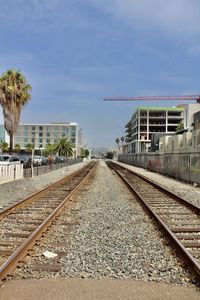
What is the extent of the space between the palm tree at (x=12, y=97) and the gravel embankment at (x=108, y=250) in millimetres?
22438

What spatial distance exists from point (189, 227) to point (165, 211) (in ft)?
8.62

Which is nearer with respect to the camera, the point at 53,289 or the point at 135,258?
the point at 53,289

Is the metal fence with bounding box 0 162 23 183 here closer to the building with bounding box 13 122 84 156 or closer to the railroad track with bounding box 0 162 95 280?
the railroad track with bounding box 0 162 95 280

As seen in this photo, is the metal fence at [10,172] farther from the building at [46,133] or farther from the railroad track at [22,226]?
the building at [46,133]

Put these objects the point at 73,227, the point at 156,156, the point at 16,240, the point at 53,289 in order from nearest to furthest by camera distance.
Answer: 1. the point at 53,289
2. the point at 16,240
3. the point at 73,227
4. the point at 156,156

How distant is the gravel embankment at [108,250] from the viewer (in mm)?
5488

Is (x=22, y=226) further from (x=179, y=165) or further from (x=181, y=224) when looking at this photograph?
(x=179, y=165)

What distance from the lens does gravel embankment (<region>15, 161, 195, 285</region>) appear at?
216 inches

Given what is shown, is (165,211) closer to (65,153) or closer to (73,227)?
(73,227)

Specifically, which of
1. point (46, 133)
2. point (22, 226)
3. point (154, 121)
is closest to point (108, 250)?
point (22, 226)

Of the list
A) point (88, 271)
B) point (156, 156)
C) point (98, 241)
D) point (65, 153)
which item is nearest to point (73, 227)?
point (98, 241)

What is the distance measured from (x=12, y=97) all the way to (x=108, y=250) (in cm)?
2712

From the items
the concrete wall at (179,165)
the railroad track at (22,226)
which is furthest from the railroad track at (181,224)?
the concrete wall at (179,165)

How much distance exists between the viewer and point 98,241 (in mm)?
7516
